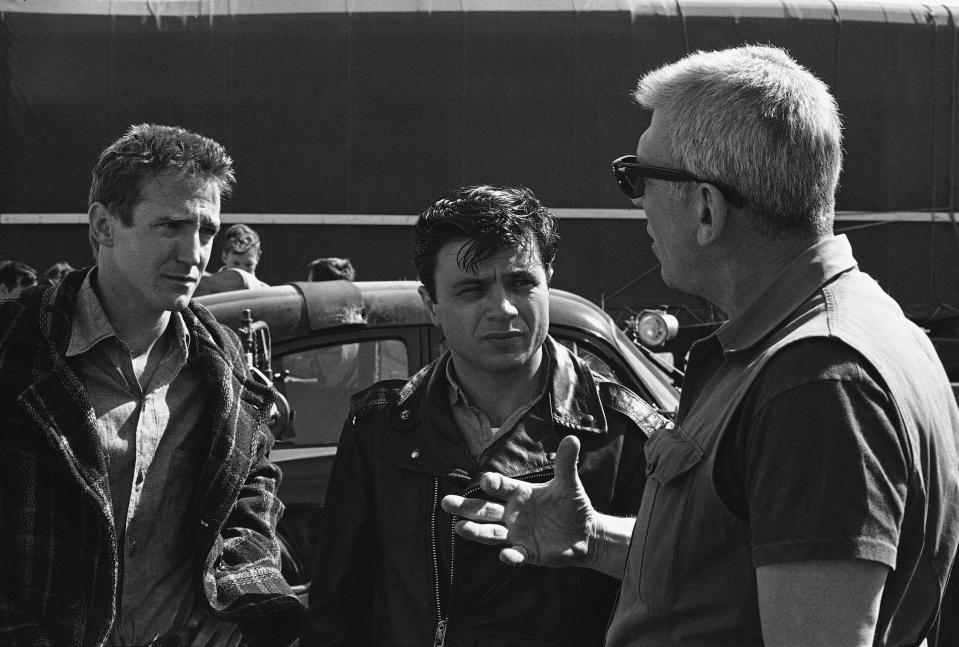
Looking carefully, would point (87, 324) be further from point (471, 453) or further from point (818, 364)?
point (818, 364)

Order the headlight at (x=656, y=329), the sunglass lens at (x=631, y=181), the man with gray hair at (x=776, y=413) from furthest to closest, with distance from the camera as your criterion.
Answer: the headlight at (x=656, y=329) < the sunglass lens at (x=631, y=181) < the man with gray hair at (x=776, y=413)

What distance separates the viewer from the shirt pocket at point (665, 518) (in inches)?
63.5

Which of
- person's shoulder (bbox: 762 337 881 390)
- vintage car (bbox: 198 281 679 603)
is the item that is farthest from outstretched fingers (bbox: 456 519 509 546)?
vintage car (bbox: 198 281 679 603)

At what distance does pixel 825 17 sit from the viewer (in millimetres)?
12305

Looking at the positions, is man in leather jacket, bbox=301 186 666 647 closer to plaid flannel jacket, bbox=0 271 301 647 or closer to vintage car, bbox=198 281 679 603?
plaid flannel jacket, bbox=0 271 301 647

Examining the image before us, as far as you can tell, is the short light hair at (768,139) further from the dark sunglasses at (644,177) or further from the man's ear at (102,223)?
the man's ear at (102,223)

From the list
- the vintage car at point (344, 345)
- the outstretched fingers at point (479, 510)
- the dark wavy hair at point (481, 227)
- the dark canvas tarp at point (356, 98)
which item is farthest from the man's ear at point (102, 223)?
the dark canvas tarp at point (356, 98)

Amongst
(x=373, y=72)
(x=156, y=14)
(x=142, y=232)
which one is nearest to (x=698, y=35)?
(x=373, y=72)

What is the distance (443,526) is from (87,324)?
1.02m

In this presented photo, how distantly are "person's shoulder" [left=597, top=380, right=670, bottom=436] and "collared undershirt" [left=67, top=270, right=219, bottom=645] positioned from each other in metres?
1.01

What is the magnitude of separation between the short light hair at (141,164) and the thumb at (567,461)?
1.36 metres

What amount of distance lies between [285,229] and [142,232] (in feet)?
29.6

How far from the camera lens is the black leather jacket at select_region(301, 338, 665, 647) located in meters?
2.37

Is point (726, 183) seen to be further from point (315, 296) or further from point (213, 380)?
point (315, 296)
